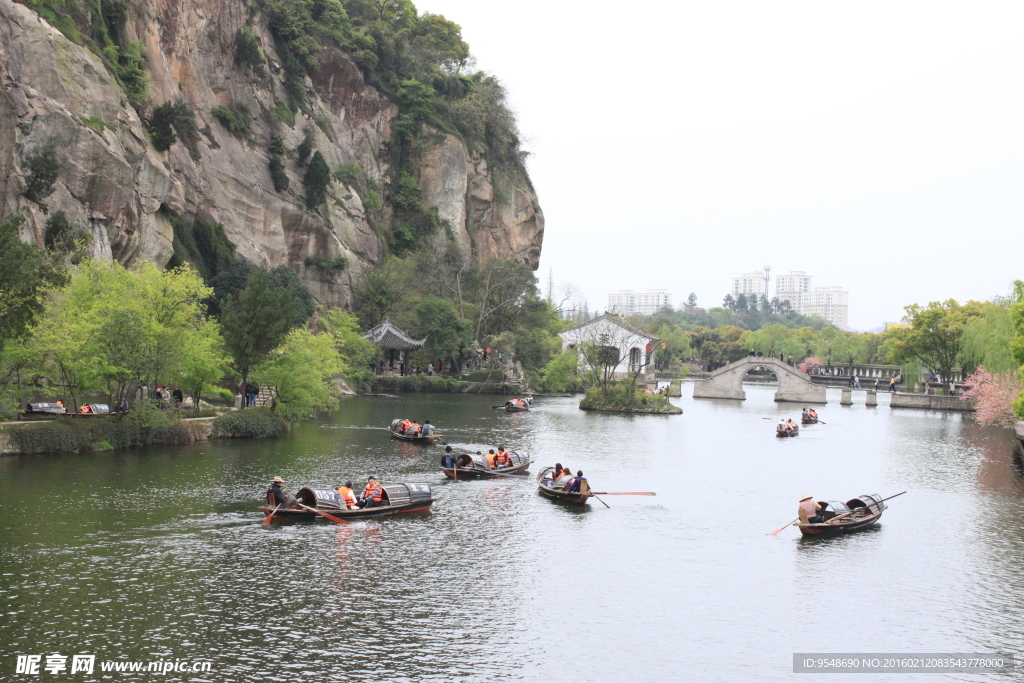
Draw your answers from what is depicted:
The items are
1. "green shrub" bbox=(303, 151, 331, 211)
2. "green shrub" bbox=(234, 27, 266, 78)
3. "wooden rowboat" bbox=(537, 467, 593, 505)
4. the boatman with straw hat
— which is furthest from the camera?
"green shrub" bbox=(303, 151, 331, 211)

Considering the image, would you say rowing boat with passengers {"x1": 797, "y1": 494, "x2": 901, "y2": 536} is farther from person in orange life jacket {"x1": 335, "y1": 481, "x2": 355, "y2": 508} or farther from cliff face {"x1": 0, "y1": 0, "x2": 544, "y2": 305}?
cliff face {"x1": 0, "y1": 0, "x2": 544, "y2": 305}

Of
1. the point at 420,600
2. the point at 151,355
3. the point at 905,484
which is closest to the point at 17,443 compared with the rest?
the point at 151,355

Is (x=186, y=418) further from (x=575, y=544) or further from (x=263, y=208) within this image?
(x=263, y=208)

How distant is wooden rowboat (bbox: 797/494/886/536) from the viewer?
94.3ft

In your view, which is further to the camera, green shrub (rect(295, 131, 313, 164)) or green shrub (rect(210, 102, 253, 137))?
green shrub (rect(295, 131, 313, 164))

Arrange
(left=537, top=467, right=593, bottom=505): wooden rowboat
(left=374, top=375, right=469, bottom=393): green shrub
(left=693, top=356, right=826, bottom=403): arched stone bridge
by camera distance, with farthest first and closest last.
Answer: (left=693, top=356, right=826, bottom=403): arched stone bridge < (left=374, top=375, right=469, bottom=393): green shrub < (left=537, top=467, right=593, bottom=505): wooden rowboat

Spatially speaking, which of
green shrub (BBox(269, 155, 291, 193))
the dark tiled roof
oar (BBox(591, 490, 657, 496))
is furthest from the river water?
green shrub (BBox(269, 155, 291, 193))

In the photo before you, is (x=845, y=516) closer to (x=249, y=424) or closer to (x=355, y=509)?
(x=355, y=509)

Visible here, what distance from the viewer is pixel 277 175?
79188mm

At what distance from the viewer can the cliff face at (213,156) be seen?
49.5 metres

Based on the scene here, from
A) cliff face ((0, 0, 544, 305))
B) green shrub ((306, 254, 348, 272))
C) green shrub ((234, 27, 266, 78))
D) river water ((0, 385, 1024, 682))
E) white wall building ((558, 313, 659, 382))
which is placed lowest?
river water ((0, 385, 1024, 682))

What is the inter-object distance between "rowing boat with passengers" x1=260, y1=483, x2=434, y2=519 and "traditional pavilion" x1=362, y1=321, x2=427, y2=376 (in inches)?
2070

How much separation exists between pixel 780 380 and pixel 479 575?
86400mm

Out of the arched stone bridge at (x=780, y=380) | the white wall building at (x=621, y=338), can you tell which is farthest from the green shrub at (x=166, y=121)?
the arched stone bridge at (x=780, y=380)
